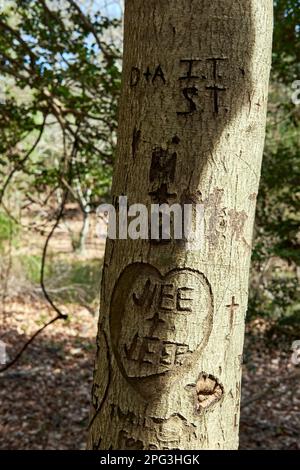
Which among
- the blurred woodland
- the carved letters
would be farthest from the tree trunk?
the blurred woodland

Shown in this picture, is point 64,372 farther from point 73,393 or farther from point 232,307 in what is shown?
point 232,307

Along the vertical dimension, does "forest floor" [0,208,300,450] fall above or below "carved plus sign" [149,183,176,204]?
above

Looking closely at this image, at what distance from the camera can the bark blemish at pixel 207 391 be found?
3.21 feet

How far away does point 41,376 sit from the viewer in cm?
651

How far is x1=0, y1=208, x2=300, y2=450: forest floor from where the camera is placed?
4.98m

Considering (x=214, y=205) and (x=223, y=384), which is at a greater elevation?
(x=214, y=205)

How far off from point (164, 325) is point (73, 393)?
5.46m

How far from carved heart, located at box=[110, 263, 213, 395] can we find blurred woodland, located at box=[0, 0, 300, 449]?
6.34 ft

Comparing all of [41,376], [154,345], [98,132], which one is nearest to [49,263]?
[41,376]

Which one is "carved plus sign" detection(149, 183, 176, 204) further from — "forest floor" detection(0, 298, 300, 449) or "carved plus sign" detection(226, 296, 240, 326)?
"forest floor" detection(0, 298, 300, 449)

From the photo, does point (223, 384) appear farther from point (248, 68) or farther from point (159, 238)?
point (248, 68)

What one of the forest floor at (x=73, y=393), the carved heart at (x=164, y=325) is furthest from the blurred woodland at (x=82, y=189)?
the carved heart at (x=164, y=325)

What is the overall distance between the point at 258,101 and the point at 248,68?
0.07 m

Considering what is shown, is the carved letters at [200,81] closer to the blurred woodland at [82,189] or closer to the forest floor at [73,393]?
the blurred woodland at [82,189]
